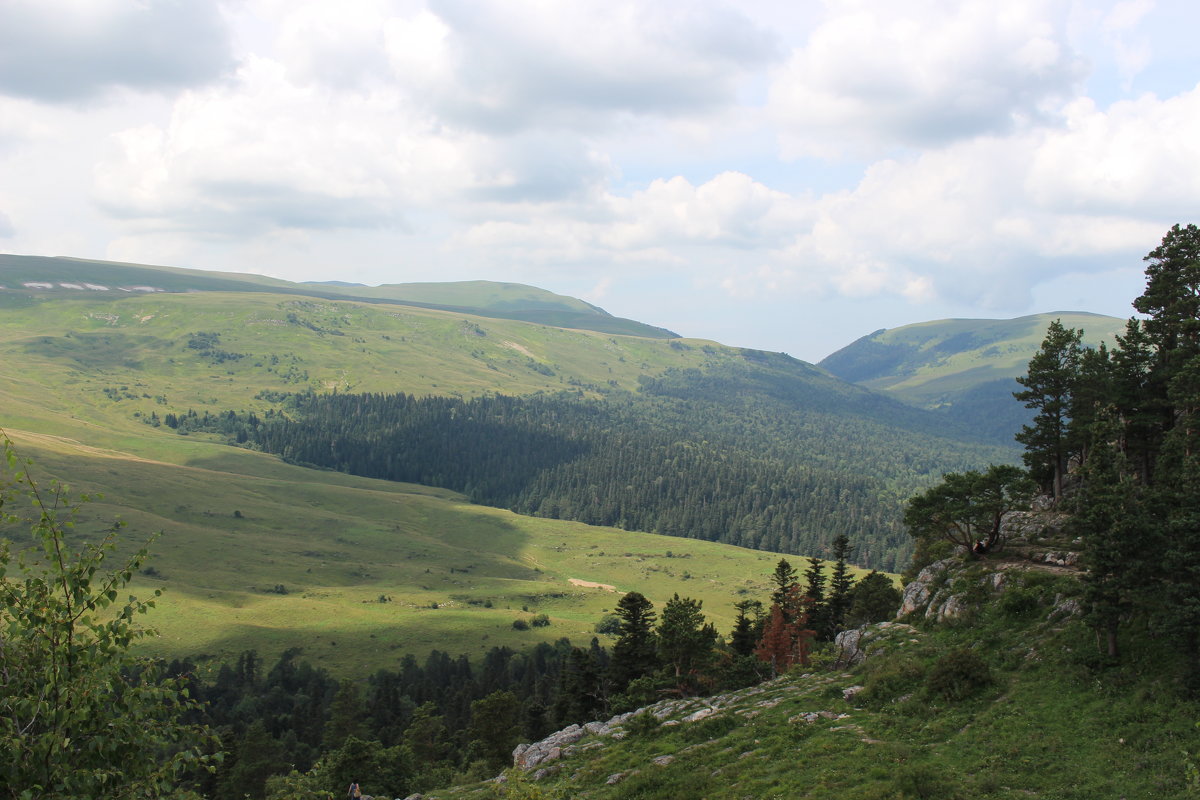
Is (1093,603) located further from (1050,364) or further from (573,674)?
(573,674)

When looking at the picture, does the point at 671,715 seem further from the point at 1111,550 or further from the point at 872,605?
the point at 872,605

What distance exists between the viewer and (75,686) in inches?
525

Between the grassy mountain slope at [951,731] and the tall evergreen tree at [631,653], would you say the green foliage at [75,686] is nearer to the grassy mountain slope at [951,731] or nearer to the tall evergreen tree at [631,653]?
the grassy mountain slope at [951,731]

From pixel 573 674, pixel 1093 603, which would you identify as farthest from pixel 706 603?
pixel 1093 603

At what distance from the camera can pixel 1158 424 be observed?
57781 mm

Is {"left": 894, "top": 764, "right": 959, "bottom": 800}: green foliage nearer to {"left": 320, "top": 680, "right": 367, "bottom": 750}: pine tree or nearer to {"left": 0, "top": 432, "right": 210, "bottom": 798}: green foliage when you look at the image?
{"left": 0, "top": 432, "right": 210, "bottom": 798}: green foliage

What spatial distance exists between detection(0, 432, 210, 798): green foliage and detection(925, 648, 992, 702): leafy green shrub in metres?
38.1

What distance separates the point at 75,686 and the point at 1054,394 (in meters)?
74.4

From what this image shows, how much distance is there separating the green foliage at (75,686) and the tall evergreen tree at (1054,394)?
2723 inches

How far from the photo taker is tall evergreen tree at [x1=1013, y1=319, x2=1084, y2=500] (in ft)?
212

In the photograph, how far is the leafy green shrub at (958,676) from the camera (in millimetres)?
39031

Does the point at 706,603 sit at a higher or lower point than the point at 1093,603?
lower

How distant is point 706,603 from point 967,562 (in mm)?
140208

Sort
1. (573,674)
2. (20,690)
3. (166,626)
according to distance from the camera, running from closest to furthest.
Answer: (20,690), (573,674), (166,626)
